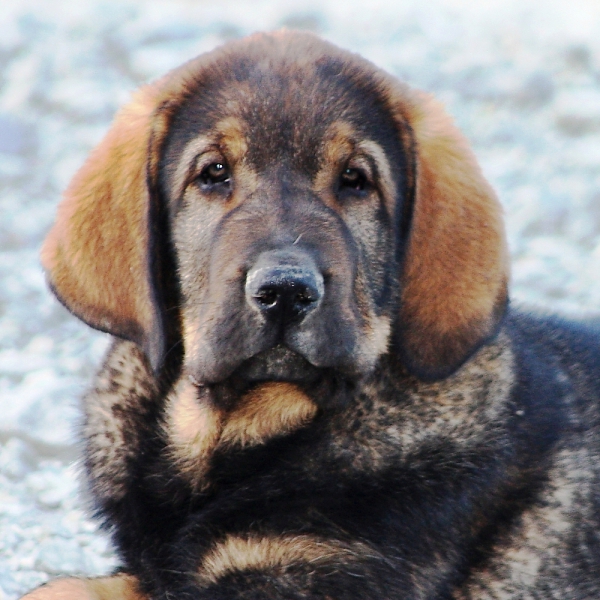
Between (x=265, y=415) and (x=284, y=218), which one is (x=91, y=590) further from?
(x=284, y=218)

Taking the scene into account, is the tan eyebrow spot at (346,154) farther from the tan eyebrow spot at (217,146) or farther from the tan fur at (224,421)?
the tan fur at (224,421)

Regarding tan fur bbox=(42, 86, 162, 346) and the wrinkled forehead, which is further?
tan fur bbox=(42, 86, 162, 346)

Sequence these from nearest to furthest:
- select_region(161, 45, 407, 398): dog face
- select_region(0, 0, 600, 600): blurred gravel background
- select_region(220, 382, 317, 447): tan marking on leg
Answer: select_region(161, 45, 407, 398): dog face
select_region(220, 382, 317, 447): tan marking on leg
select_region(0, 0, 600, 600): blurred gravel background

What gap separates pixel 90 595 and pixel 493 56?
6910 millimetres

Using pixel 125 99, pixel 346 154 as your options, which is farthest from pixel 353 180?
pixel 125 99

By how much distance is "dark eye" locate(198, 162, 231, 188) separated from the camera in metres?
3.81

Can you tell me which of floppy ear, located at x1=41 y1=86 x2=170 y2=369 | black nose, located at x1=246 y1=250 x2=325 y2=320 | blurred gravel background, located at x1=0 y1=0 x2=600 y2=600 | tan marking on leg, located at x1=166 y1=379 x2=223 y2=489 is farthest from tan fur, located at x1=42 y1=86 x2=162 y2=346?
blurred gravel background, located at x1=0 y1=0 x2=600 y2=600

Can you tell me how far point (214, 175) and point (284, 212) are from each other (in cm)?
35

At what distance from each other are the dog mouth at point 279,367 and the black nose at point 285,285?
0.47 feet

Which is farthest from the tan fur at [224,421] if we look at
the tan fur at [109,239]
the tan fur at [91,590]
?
the tan fur at [91,590]

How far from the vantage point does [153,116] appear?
4.01 meters

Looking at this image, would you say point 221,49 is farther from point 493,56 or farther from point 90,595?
point 493,56

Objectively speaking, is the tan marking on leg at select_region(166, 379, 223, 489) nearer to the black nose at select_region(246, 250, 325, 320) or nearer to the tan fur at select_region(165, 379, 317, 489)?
the tan fur at select_region(165, 379, 317, 489)

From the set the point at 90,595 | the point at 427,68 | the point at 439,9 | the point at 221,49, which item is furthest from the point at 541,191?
the point at 90,595
